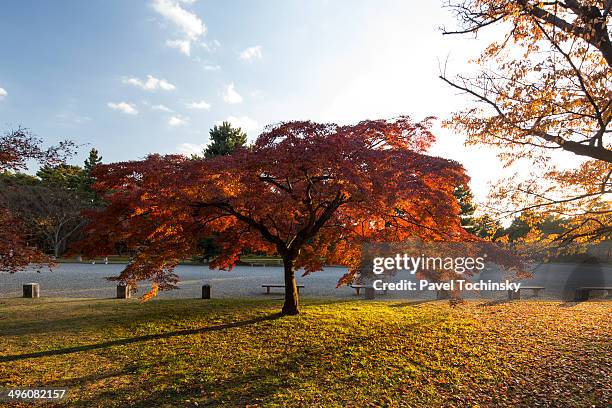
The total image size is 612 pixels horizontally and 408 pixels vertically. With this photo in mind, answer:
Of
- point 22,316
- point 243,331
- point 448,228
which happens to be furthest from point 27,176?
point 448,228

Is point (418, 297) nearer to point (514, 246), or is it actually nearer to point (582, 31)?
point (514, 246)

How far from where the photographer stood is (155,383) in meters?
4.67

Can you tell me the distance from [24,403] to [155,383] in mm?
1353

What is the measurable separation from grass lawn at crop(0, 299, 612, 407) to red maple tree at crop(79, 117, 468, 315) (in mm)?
1380

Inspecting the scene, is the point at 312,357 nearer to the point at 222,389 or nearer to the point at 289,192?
the point at 222,389

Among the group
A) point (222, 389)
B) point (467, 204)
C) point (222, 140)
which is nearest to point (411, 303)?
point (222, 389)

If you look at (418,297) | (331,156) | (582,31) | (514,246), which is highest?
(582,31)

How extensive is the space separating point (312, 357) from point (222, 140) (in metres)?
29.0

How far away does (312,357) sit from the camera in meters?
5.68

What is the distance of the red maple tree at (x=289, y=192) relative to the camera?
254 inches

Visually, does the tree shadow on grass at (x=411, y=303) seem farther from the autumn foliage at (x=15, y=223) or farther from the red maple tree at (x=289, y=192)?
the autumn foliage at (x=15, y=223)

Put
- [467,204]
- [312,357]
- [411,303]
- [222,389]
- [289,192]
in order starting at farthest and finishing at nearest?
1. [467,204]
2. [411,303]
3. [289,192]
4. [312,357]
5. [222,389]

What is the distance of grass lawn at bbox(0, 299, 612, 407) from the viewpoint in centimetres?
436

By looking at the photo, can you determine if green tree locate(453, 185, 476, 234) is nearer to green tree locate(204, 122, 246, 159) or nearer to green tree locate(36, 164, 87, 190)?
green tree locate(204, 122, 246, 159)
